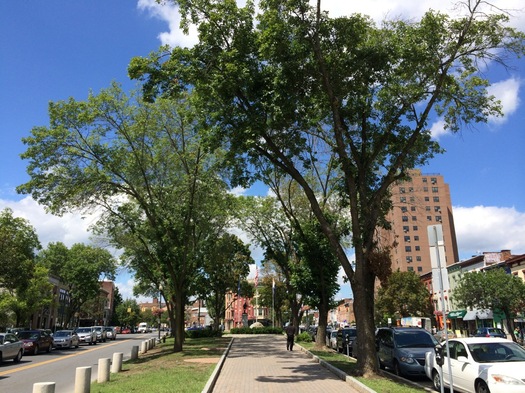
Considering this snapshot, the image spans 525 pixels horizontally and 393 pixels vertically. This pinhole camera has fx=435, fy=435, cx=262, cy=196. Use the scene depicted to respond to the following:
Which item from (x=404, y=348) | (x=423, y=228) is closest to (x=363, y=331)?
(x=404, y=348)

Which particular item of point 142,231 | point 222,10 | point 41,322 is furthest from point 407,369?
point 41,322

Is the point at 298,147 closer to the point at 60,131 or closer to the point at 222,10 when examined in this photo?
the point at 222,10

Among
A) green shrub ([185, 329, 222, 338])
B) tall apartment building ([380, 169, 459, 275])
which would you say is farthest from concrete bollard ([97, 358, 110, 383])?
tall apartment building ([380, 169, 459, 275])

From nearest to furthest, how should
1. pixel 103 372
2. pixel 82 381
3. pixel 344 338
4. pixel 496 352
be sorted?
pixel 82 381, pixel 496 352, pixel 103 372, pixel 344 338

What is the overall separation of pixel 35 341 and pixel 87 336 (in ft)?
43.5

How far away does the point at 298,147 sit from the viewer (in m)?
16.3

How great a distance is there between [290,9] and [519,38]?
7468 mm

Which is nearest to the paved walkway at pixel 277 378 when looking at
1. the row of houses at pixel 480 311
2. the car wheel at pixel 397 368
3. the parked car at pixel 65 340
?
the car wheel at pixel 397 368

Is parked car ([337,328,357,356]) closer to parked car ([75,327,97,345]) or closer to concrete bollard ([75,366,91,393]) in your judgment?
concrete bollard ([75,366,91,393])

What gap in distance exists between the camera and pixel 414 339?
1547 centimetres

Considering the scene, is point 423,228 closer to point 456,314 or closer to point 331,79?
point 456,314

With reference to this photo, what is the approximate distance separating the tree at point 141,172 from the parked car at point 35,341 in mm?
7937

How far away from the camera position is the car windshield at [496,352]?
33.4ft

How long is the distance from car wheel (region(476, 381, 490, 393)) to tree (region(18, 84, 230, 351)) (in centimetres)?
1542
